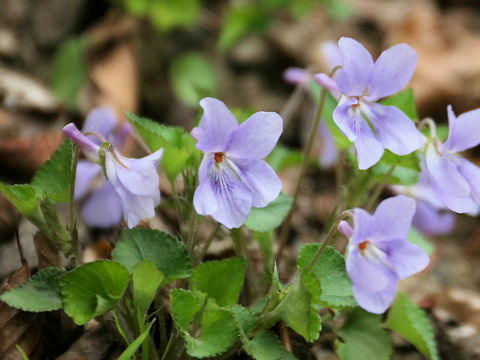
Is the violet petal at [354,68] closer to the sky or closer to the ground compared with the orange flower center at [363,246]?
closer to the sky

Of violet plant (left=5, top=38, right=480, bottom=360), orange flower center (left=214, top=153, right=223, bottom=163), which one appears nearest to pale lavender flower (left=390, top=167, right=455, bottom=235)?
violet plant (left=5, top=38, right=480, bottom=360)

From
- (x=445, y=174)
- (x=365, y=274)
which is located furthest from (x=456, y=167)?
(x=365, y=274)

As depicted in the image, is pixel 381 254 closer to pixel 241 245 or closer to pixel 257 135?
Result: pixel 257 135

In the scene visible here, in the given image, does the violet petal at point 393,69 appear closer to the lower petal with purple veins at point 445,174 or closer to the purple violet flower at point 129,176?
the lower petal with purple veins at point 445,174

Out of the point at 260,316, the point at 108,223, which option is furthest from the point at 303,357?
the point at 108,223

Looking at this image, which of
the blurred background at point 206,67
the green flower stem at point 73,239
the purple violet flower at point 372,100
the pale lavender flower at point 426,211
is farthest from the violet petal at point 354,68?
the blurred background at point 206,67

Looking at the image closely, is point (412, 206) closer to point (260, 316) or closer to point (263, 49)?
point (260, 316)
